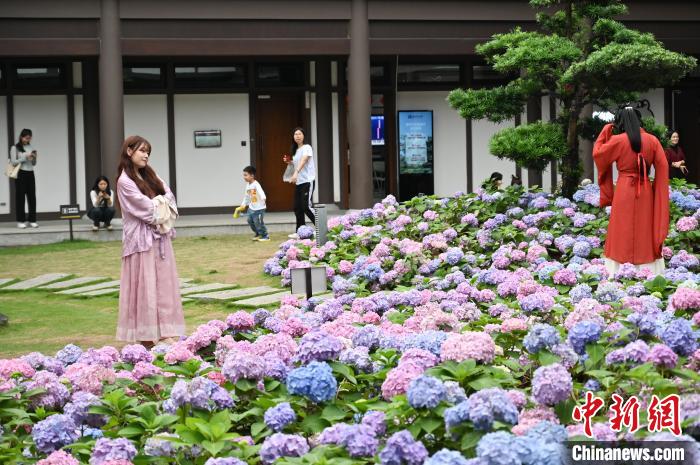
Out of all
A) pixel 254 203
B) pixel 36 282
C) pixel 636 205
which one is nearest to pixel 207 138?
pixel 254 203

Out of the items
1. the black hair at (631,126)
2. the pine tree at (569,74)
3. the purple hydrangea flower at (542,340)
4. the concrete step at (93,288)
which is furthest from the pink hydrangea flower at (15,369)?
the pine tree at (569,74)

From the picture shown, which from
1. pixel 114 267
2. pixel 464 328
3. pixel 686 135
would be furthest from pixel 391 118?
pixel 464 328

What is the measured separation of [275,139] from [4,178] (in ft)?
16.4

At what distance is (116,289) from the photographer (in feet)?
39.7

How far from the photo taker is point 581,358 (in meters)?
4.25

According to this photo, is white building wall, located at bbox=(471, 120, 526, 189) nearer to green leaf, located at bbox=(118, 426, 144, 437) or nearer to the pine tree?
the pine tree

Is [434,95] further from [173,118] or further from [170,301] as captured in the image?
[170,301]

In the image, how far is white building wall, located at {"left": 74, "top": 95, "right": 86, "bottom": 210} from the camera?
64.5ft

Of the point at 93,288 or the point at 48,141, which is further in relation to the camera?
the point at 48,141

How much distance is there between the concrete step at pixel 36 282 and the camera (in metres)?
12.5

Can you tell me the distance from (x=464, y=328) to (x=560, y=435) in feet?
7.02

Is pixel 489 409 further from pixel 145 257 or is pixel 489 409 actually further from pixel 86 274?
pixel 86 274

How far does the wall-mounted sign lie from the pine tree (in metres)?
7.95

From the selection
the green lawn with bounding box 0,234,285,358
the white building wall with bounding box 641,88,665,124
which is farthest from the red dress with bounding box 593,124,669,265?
the white building wall with bounding box 641,88,665,124
